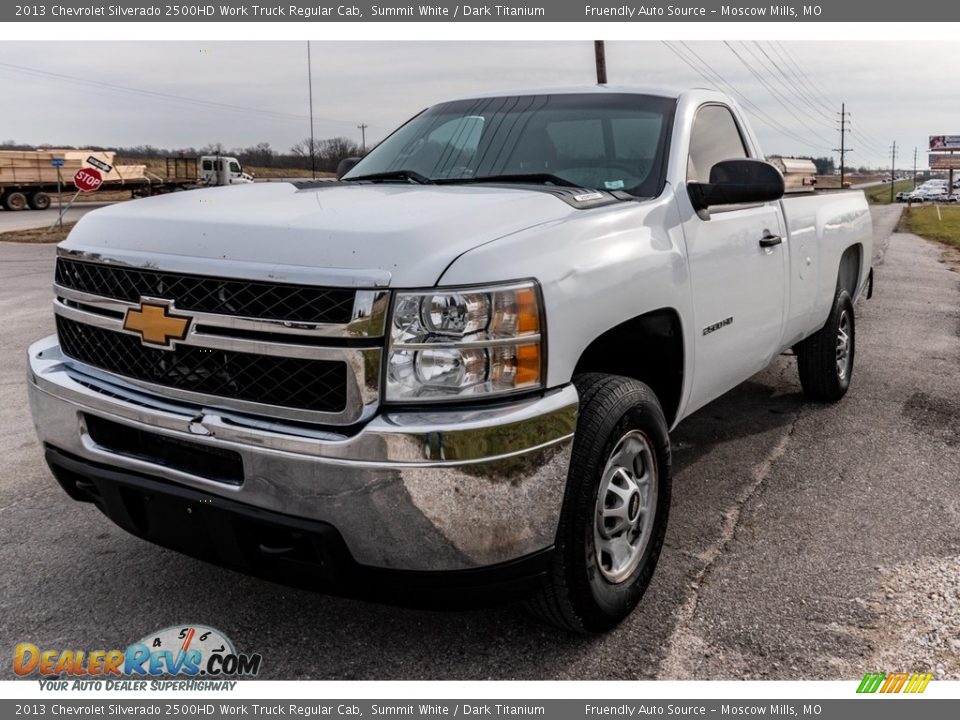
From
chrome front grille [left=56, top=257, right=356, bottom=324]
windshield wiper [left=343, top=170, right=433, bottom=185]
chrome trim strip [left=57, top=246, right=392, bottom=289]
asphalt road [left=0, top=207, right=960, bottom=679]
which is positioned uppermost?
windshield wiper [left=343, top=170, right=433, bottom=185]

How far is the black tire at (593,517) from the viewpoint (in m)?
2.62

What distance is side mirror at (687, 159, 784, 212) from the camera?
11.7 feet

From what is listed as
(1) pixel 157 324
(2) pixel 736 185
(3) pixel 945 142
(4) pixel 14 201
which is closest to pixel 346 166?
(2) pixel 736 185

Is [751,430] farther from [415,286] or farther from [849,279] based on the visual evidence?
[415,286]

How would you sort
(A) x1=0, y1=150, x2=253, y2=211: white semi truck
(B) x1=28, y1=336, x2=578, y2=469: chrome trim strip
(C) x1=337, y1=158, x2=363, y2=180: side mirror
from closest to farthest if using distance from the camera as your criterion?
1. (B) x1=28, y1=336, x2=578, y2=469: chrome trim strip
2. (C) x1=337, y1=158, x2=363, y2=180: side mirror
3. (A) x1=0, y1=150, x2=253, y2=211: white semi truck

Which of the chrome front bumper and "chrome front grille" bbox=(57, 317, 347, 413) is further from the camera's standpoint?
"chrome front grille" bbox=(57, 317, 347, 413)

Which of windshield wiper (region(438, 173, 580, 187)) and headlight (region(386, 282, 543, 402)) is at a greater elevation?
windshield wiper (region(438, 173, 580, 187))

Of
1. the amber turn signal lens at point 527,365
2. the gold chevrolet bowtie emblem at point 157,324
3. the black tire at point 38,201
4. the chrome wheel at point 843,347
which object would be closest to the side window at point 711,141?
Result: the amber turn signal lens at point 527,365

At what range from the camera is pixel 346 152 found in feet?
47.0

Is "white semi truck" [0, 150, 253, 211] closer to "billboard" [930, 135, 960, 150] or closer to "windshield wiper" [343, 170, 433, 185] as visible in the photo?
"windshield wiper" [343, 170, 433, 185]

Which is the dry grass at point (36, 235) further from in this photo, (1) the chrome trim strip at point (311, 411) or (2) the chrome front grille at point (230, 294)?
(1) the chrome trim strip at point (311, 411)

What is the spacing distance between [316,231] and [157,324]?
59cm

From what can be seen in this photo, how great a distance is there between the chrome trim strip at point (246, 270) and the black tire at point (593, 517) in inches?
32.0

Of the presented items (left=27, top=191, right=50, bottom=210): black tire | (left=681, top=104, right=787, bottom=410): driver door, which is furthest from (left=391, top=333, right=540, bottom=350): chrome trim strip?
(left=27, top=191, right=50, bottom=210): black tire
